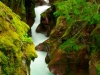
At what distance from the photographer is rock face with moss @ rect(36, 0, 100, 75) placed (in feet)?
30.8

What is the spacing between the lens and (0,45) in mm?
4340

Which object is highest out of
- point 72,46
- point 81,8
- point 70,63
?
point 81,8

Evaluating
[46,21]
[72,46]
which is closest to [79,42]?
[72,46]

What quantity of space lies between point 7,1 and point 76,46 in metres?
7.67

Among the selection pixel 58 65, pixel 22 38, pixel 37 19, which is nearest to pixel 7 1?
pixel 37 19

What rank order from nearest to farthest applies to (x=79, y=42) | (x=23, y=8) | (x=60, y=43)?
1. (x=79, y=42)
2. (x=60, y=43)
3. (x=23, y=8)

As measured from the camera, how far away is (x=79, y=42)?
35.0ft

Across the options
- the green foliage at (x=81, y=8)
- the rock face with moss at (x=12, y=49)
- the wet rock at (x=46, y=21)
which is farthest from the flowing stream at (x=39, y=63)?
the rock face with moss at (x=12, y=49)

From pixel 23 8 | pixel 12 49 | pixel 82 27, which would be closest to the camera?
pixel 12 49

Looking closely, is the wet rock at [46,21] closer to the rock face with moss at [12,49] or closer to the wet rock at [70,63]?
the wet rock at [70,63]

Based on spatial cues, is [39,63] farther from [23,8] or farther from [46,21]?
[46,21]

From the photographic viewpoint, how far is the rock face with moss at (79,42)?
9.40 meters

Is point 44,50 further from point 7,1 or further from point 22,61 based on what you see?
point 22,61

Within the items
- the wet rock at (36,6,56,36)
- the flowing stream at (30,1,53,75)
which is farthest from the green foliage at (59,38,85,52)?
the wet rock at (36,6,56,36)
